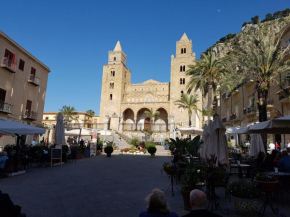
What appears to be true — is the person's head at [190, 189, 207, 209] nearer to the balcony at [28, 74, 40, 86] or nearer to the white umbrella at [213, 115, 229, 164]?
the white umbrella at [213, 115, 229, 164]

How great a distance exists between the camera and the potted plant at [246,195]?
4098mm

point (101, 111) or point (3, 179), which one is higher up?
point (101, 111)

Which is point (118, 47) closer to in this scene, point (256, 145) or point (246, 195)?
point (256, 145)

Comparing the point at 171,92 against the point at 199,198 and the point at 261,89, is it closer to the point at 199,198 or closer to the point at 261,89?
the point at 261,89

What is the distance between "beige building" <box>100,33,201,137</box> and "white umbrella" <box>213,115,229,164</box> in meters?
34.8

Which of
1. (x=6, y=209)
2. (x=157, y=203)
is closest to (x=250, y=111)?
(x=157, y=203)

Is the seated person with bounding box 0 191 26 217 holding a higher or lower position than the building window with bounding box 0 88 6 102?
lower

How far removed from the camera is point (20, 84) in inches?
850

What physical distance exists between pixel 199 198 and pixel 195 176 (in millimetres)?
2155

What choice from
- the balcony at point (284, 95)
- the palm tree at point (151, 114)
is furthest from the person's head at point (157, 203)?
the palm tree at point (151, 114)

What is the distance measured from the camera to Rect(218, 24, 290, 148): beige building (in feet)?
60.6

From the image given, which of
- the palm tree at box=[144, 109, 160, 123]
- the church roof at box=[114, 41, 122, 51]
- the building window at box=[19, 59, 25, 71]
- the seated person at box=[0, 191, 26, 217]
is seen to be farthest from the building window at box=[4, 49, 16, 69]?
the church roof at box=[114, 41, 122, 51]

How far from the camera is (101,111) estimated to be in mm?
48469

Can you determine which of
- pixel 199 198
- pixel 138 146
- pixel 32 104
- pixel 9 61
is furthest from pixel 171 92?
pixel 199 198
